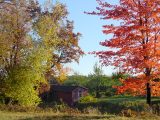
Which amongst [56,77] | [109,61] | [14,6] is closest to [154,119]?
[109,61]

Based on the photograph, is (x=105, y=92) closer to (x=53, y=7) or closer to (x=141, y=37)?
(x=53, y=7)

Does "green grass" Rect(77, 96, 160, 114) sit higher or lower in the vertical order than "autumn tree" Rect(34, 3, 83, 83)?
lower

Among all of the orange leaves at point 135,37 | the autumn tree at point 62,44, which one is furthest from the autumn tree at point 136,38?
the autumn tree at point 62,44

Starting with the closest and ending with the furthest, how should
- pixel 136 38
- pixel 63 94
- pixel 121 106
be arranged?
pixel 136 38 → pixel 121 106 → pixel 63 94

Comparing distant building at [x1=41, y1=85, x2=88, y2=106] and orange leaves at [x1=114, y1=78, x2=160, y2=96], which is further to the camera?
distant building at [x1=41, y1=85, x2=88, y2=106]

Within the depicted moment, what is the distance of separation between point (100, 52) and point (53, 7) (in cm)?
2078

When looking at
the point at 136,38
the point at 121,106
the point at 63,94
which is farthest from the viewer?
the point at 63,94

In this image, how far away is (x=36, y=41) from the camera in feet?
117

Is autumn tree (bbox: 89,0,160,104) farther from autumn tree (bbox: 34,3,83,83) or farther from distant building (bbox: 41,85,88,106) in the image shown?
distant building (bbox: 41,85,88,106)

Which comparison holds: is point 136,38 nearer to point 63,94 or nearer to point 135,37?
point 135,37

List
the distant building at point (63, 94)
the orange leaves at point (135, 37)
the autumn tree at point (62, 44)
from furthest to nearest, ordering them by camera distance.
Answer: the distant building at point (63, 94), the autumn tree at point (62, 44), the orange leaves at point (135, 37)

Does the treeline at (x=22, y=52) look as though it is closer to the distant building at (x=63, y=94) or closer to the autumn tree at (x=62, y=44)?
the autumn tree at (x=62, y=44)

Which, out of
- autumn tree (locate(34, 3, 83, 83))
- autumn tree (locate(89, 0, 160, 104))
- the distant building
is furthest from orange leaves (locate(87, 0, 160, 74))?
the distant building

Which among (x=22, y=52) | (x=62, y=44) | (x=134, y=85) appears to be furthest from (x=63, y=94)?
(x=134, y=85)
